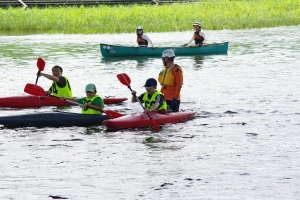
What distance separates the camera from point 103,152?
12.3 meters

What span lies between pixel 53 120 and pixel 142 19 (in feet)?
87.4

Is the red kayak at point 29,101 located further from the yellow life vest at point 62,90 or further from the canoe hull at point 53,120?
the canoe hull at point 53,120

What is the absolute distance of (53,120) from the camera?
46.0ft

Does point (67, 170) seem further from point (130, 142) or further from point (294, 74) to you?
point (294, 74)

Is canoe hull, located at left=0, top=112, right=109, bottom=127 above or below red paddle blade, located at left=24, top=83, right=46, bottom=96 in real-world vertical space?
below

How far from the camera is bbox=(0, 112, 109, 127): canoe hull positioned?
13992 millimetres

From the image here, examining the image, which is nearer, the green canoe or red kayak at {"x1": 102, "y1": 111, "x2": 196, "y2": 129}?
red kayak at {"x1": 102, "y1": 111, "x2": 196, "y2": 129}

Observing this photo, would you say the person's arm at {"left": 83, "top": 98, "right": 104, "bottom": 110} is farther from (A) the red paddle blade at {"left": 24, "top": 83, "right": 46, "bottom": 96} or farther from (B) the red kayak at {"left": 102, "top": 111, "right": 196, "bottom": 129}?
(A) the red paddle blade at {"left": 24, "top": 83, "right": 46, "bottom": 96}

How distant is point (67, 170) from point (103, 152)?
128 cm

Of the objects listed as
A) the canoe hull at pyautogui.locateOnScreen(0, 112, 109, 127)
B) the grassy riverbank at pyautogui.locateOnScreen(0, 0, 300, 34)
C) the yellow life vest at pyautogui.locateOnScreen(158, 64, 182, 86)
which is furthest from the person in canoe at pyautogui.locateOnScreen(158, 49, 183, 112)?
the grassy riverbank at pyautogui.locateOnScreen(0, 0, 300, 34)

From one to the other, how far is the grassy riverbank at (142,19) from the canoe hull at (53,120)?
24187 mm

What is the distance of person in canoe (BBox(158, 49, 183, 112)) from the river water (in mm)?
480

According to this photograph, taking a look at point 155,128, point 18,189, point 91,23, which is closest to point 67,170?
point 18,189

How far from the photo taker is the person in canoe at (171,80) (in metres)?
14.2
